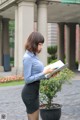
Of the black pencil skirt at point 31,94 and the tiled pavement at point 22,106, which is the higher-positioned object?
the black pencil skirt at point 31,94

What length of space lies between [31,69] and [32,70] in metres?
0.02

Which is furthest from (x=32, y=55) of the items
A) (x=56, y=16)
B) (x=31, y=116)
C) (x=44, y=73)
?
(x=56, y=16)

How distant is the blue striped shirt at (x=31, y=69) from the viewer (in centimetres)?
484

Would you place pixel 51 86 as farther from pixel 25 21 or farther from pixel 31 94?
pixel 25 21

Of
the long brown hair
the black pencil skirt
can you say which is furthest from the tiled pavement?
the long brown hair

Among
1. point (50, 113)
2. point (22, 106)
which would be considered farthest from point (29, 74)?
point (22, 106)

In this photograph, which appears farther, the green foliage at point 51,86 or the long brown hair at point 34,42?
the green foliage at point 51,86

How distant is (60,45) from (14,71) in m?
12.7

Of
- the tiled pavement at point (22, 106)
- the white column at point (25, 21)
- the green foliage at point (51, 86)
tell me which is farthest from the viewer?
the white column at point (25, 21)

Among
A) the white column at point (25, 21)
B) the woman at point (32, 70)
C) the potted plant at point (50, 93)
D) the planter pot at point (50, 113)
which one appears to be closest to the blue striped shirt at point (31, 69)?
the woman at point (32, 70)

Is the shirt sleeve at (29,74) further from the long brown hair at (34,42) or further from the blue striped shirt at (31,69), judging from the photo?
the long brown hair at (34,42)

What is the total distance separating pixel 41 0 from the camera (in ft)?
75.0

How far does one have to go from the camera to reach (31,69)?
4.89m

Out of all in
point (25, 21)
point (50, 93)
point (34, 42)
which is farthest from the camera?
point (25, 21)
